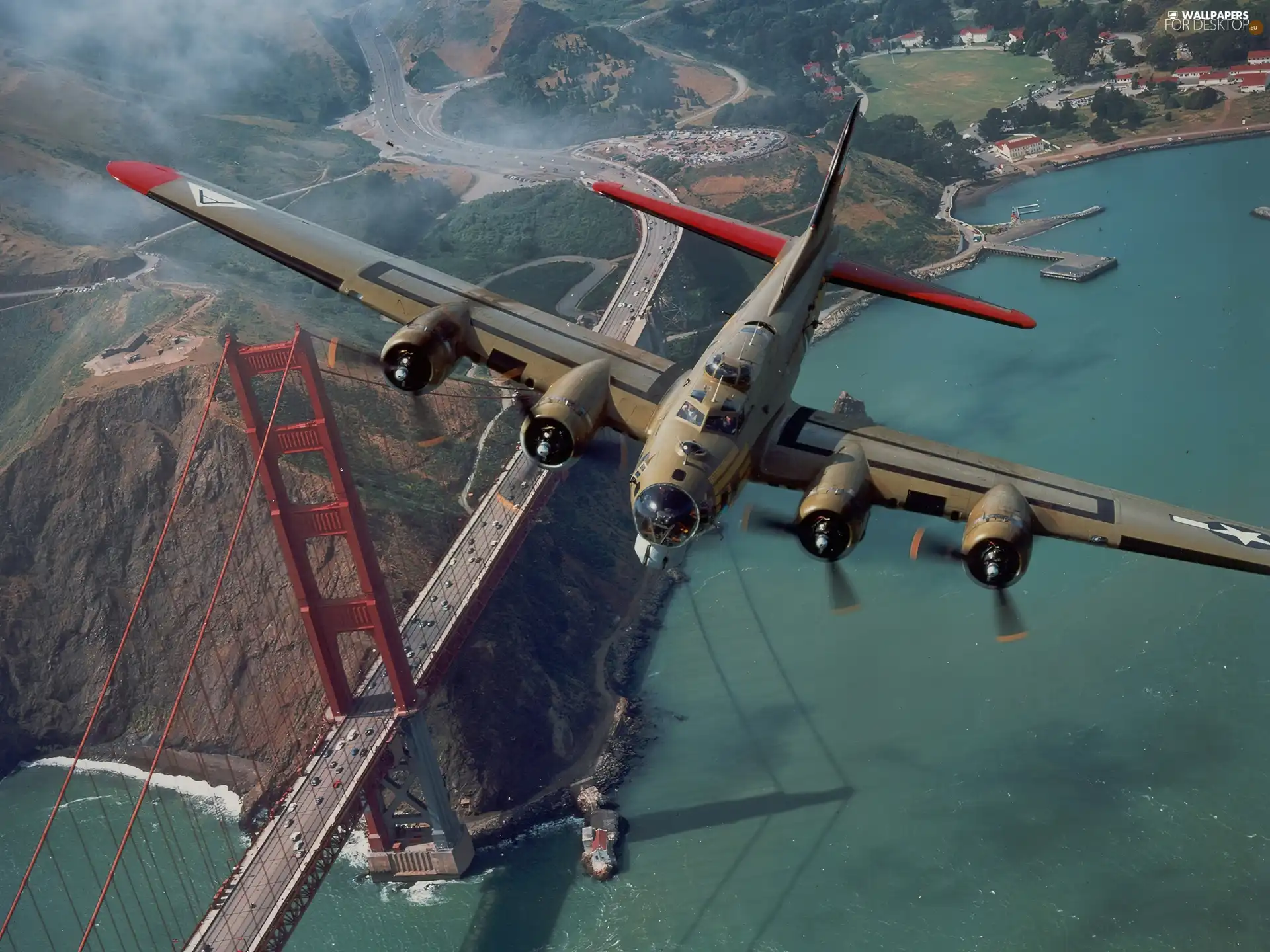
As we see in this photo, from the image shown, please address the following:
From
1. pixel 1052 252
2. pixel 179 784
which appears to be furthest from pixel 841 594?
pixel 1052 252

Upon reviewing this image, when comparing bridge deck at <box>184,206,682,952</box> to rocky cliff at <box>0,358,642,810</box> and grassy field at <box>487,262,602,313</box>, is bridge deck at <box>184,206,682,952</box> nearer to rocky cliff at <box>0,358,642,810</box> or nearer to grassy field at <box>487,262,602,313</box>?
rocky cliff at <box>0,358,642,810</box>

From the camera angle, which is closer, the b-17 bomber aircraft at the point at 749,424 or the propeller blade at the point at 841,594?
the propeller blade at the point at 841,594

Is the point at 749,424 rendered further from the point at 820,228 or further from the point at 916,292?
the point at 820,228

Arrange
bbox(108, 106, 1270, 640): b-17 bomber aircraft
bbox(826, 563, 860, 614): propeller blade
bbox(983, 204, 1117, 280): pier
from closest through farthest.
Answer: bbox(826, 563, 860, 614): propeller blade → bbox(108, 106, 1270, 640): b-17 bomber aircraft → bbox(983, 204, 1117, 280): pier

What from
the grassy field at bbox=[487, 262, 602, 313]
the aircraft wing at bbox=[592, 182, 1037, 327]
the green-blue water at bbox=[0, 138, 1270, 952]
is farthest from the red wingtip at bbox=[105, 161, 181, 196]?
the grassy field at bbox=[487, 262, 602, 313]

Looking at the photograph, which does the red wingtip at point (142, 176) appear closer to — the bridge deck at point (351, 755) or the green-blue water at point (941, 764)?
the bridge deck at point (351, 755)

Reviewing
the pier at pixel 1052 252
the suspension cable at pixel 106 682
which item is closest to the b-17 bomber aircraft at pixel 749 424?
the suspension cable at pixel 106 682
